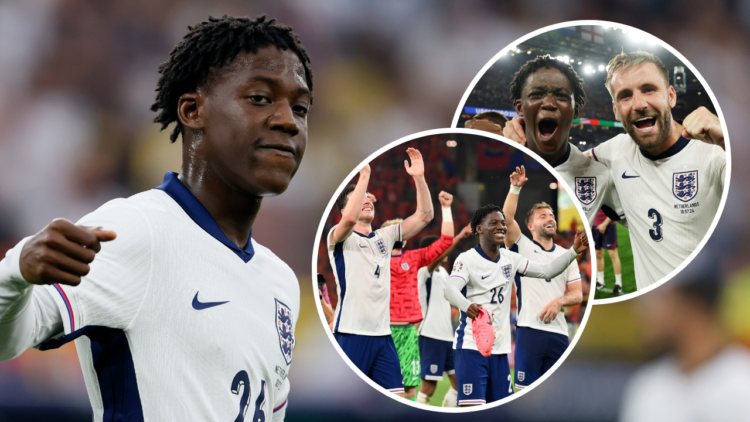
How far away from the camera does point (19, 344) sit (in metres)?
0.88

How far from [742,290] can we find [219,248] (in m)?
4.85

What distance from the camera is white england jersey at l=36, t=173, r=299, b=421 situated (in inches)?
38.6

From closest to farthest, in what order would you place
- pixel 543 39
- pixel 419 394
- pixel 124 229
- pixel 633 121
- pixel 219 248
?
pixel 124 229, pixel 219 248, pixel 633 121, pixel 543 39, pixel 419 394

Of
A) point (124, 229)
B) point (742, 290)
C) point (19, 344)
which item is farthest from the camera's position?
point (742, 290)

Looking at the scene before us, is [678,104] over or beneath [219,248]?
over

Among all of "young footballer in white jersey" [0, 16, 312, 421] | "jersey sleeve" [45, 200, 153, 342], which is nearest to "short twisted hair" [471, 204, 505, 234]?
"young footballer in white jersey" [0, 16, 312, 421]

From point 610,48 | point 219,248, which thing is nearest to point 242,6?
point 610,48

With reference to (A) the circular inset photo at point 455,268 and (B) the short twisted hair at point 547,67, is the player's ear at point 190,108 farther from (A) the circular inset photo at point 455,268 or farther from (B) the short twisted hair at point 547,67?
(B) the short twisted hair at point 547,67

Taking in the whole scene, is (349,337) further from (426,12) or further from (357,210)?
(426,12)

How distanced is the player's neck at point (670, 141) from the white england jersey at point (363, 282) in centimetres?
137

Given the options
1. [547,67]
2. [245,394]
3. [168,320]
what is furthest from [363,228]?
[168,320]

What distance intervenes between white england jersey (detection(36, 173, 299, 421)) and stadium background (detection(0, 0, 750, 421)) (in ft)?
9.31

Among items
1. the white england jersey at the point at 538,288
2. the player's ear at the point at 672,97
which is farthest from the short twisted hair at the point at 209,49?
the player's ear at the point at 672,97

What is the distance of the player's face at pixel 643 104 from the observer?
8.63 feet
